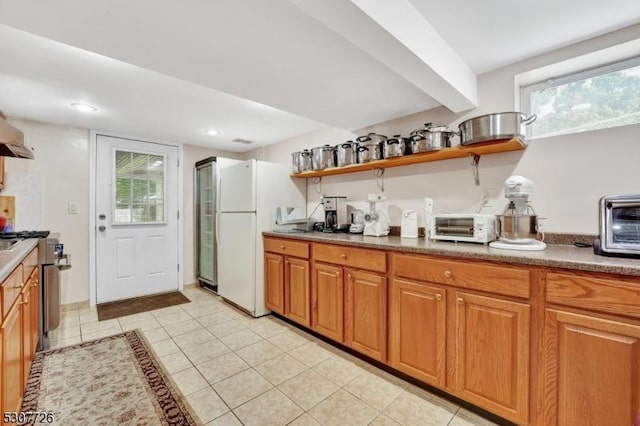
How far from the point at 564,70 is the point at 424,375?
7.01 ft

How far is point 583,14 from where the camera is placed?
57.1 inches

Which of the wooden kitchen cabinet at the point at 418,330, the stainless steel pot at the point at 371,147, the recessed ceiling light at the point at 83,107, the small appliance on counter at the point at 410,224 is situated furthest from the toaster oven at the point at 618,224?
the recessed ceiling light at the point at 83,107

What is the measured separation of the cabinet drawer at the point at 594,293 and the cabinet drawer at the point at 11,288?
7.73 feet

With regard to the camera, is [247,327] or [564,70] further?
[247,327]

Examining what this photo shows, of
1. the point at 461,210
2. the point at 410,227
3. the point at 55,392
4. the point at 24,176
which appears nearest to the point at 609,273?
the point at 461,210

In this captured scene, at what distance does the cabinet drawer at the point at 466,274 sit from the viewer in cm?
136

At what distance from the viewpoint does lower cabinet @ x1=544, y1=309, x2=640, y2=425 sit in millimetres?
1111

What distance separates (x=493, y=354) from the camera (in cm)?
144

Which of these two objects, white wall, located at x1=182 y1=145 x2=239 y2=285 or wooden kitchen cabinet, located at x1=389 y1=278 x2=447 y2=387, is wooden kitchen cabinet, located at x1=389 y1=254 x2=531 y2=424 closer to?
wooden kitchen cabinet, located at x1=389 y1=278 x2=447 y2=387

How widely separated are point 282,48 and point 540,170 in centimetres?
178

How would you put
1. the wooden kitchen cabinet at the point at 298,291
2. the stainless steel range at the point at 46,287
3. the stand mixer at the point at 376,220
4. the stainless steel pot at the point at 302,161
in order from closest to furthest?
1. the stainless steel range at the point at 46,287
2. the stand mixer at the point at 376,220
3. the wooden kitchen cabinet at the point at 298,291
4. the stainless steel pot at the point at 302,161

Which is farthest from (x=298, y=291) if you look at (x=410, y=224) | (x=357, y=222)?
(x=410, y=224)

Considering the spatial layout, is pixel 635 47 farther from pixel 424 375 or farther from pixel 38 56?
pixel 38 56

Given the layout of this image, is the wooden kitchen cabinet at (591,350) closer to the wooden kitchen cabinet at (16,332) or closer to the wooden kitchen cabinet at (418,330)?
the wooden kitchen cabinet at (418,330)
